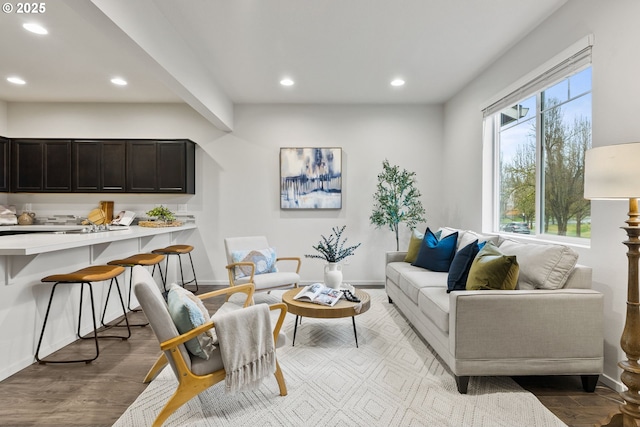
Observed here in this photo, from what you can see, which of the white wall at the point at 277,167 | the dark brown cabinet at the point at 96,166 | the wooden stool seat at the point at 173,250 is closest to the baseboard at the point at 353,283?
the white wall at the point at 277,167

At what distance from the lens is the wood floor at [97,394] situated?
1.99 meters

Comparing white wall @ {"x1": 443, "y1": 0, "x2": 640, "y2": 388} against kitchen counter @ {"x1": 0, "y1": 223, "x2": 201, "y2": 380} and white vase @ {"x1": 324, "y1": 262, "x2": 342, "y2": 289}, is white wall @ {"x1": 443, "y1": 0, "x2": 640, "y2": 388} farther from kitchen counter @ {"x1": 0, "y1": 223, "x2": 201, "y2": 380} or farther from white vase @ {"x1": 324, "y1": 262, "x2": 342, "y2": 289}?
kitchen counter @ {"x1": 0, "y1": 223, "x2": 201, "y2": 380}

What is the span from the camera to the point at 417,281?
10.5ft

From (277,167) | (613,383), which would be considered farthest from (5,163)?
(613,383)

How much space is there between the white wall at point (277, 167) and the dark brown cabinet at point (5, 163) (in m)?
1.27

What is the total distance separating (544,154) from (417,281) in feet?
5.54

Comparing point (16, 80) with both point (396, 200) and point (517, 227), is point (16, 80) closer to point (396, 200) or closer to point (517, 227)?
point (396, 200)

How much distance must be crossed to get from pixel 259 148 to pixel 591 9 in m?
4.12

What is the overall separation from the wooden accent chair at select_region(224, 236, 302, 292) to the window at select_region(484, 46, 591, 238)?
2.64 m

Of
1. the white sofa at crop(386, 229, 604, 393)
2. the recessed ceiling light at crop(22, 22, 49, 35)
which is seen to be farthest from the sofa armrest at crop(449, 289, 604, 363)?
the recessed ceiling light at crop(22, 22, 49, 35)

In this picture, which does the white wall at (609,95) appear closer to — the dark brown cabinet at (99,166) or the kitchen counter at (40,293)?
the kitchen counter at (40,293)

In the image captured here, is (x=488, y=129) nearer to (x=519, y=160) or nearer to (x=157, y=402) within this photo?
(x=519, y=160)

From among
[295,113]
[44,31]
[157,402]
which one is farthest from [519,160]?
[44,31]

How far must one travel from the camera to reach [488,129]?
4094 mm
